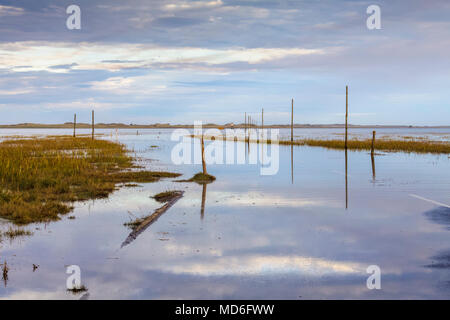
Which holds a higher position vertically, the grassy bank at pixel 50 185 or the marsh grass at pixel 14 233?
the grassy bank at pixel 50 185

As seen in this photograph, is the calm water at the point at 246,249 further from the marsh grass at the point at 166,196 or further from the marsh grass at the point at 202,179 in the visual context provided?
the marsh grass at the point at 202,179

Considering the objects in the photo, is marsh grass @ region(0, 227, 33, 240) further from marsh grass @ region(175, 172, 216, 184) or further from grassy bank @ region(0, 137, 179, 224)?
marsh grass @ region(175, 172, 216, 184)

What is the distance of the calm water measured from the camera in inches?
277

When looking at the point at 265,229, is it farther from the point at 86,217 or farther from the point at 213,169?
the point at 213,169

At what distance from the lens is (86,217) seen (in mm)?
12891

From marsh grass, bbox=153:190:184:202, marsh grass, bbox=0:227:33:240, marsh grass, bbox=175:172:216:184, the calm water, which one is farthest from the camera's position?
marsh grass, bbox=175:172:216:184

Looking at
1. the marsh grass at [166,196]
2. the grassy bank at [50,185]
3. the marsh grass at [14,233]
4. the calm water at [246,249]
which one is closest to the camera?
the calm water at [246,249]

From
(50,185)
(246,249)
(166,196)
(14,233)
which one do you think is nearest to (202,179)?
(166,196)

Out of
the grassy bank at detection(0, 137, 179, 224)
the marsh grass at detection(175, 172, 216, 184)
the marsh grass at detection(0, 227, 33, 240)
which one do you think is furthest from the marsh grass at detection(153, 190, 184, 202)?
the marsh grass at detection(0, 227, 33, 240)

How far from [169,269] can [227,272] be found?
3.87ft

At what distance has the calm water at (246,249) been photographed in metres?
7.03

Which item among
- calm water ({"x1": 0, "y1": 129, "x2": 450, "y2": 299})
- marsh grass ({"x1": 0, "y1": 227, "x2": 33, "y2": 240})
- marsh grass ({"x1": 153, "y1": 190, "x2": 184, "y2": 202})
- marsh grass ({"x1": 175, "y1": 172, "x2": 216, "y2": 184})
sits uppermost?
marsh grass ({"x1": 175, "y1": 172, "x2": 216, "y2": 184})

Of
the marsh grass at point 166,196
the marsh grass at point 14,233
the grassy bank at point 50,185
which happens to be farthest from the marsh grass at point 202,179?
the marsh grass at point 14,233

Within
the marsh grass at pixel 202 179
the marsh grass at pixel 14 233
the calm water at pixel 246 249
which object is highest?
the marsh grass at pixel 202 179
